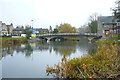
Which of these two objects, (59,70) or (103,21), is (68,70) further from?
(103,21)

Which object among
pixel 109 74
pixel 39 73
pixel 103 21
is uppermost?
pixel 103 21

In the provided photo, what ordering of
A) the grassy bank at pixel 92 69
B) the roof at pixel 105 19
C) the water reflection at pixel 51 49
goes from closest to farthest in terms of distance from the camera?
the grassy bank at pixel 92 69, the water reflection at pixel 51 49, the roof at pixel 105 19

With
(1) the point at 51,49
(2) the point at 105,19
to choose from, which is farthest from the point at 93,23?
(1) the point at 51,49

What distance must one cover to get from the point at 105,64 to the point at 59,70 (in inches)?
109

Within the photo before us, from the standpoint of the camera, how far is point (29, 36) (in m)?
53.8

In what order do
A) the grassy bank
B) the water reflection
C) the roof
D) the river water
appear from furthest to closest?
1. the roof
2. the water reflection
3. the river water
4. the grassy bank

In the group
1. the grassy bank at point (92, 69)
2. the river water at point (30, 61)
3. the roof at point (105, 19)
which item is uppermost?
the roof at point (105, 19)

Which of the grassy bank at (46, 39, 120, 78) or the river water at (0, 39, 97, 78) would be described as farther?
the river water at (0, 39, 97, 78)

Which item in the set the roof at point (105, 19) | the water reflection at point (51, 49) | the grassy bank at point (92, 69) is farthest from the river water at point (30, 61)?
the roof at point (105, 19)

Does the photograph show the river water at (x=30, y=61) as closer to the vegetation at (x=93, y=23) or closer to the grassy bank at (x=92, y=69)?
the grassy bank at (x=92, y=69)

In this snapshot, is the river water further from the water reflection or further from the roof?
the roof

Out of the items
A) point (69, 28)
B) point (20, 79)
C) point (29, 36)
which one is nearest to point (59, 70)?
point (20, 79)

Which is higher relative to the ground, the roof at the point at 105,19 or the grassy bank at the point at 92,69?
the roof at the point at 105,19

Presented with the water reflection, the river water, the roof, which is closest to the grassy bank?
the river water
